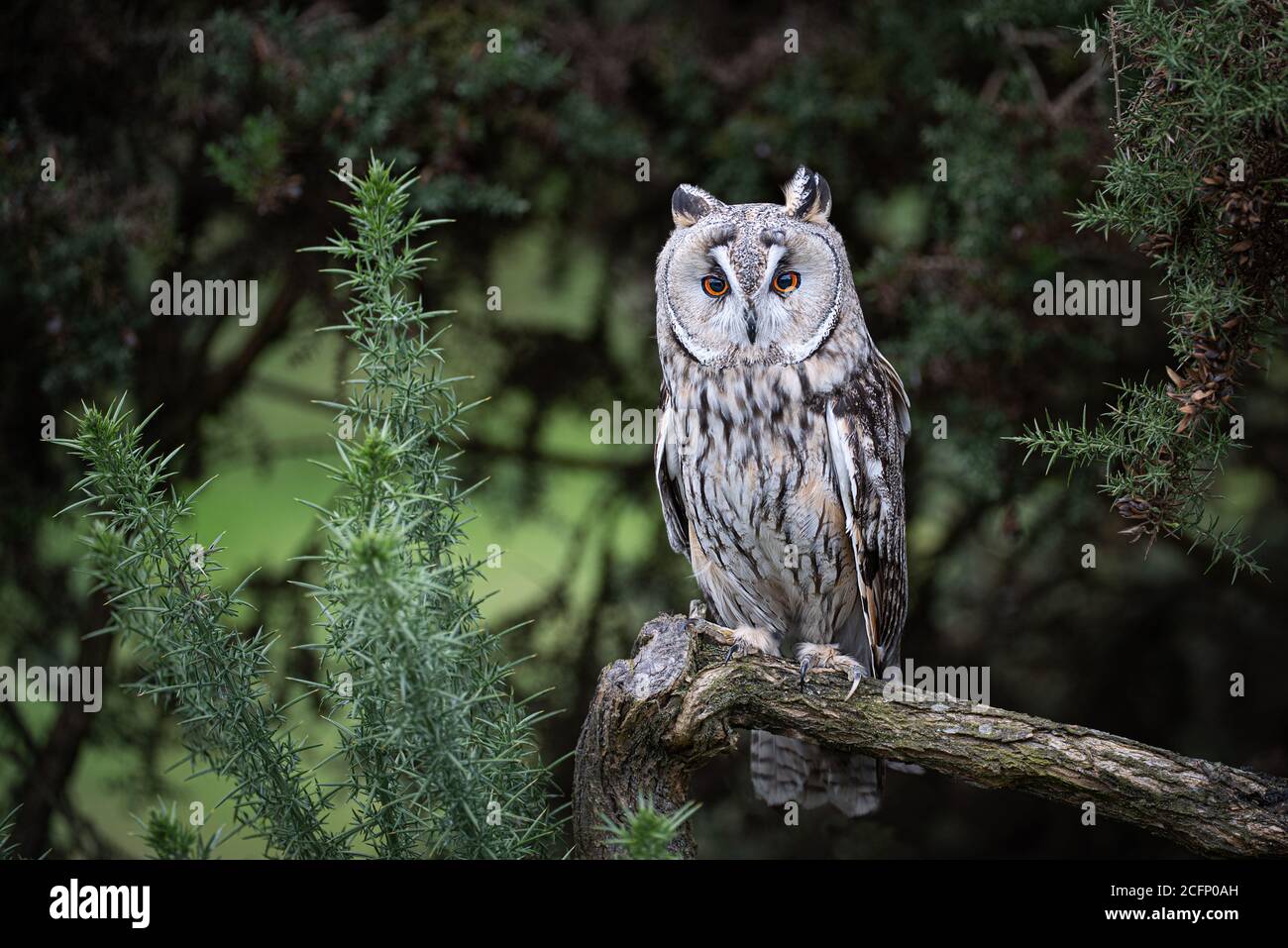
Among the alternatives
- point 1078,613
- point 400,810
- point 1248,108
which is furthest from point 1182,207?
point 1078,613

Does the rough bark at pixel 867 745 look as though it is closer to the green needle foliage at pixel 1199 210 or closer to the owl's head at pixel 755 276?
the green needle foliage at pixel 1199 210

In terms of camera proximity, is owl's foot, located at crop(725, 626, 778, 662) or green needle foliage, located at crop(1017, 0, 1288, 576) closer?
green needle foliage, located at crop(1017, 0, 1288, 576)

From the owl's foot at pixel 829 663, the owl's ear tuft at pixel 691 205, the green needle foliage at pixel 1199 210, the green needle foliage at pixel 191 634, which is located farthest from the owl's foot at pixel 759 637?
the green needle foliage at pixel 191 634

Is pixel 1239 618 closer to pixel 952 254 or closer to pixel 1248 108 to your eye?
pixel 952 254

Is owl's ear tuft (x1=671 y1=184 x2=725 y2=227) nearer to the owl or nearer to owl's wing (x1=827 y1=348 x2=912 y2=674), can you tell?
the owl

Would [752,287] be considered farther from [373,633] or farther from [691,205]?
[373,633]

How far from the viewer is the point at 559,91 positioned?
9.09 ft

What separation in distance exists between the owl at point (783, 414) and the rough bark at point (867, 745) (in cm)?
22

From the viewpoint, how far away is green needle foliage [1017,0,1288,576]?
1.37 metres

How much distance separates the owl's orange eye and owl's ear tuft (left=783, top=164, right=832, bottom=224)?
0.18 meters

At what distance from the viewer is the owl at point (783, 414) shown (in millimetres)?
2107

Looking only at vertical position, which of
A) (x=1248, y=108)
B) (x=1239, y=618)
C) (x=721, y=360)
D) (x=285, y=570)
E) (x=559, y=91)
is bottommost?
(x=1239, y=618)

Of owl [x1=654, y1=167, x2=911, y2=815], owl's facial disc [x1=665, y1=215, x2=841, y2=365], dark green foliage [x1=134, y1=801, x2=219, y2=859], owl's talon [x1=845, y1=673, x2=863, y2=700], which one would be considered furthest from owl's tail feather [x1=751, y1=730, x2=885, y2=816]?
dark green foliage [x1=134, y1=801, x2=219, y2=859]

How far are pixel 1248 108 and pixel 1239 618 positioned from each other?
92.5 inches
